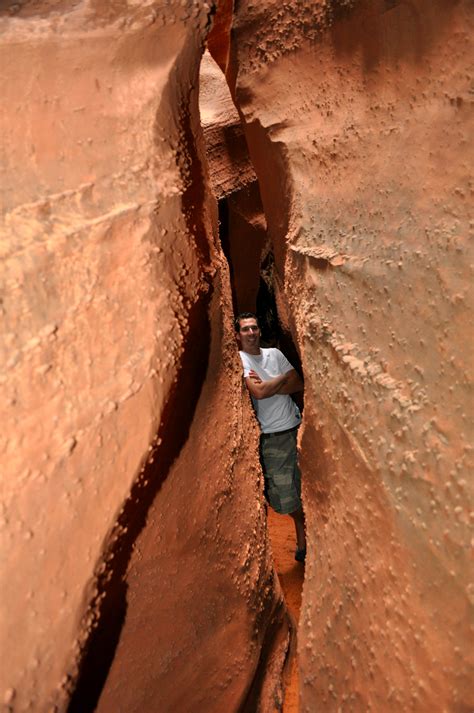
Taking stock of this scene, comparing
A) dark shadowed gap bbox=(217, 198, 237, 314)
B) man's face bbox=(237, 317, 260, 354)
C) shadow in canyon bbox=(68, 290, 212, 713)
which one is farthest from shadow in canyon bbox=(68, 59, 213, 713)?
dark shadowed gap bbox=(217, 198, 237, 314)

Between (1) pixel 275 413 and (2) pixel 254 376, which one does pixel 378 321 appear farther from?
(1) pixel 275 413

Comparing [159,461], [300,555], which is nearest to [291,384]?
[300,555]

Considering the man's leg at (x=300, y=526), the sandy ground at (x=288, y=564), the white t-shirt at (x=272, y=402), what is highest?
the white t-shirt at (x=272, y=402)

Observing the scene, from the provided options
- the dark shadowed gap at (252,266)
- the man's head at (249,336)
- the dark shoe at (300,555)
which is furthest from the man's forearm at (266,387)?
the dark shoe at (300,555)

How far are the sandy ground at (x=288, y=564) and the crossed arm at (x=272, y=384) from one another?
2.97 ft

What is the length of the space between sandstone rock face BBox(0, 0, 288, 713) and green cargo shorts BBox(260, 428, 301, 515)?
3.97 ft

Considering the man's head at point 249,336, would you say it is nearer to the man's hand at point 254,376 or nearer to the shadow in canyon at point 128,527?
the man's hand at point 254,376

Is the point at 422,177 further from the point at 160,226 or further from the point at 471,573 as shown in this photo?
the point at 471,573

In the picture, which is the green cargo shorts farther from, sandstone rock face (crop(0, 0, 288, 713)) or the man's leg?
sandstone rock face (crop(0, 0, 288, 713))

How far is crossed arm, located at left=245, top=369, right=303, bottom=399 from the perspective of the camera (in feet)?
7.84

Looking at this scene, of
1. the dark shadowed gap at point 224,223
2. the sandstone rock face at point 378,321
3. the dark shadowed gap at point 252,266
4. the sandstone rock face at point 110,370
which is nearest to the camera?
the sandstone rock face at point 110,370

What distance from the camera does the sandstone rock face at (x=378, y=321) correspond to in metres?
0.96

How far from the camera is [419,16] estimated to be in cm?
105

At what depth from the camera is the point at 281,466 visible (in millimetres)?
2605
